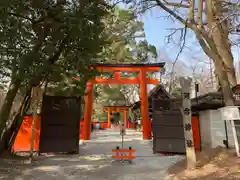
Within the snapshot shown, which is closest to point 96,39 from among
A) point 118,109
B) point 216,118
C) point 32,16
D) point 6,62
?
point 32,16

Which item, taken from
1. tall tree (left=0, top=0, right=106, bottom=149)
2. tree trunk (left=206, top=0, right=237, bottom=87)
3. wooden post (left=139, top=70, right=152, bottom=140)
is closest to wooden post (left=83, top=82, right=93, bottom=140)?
wooden post (left=139, top=70, right=152, bottom=140)

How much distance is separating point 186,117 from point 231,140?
327 cm

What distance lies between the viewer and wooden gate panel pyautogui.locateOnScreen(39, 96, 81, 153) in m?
7.67

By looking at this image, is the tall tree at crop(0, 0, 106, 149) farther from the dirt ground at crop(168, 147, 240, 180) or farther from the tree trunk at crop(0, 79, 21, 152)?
the dirt ground at crop(168, 147, 240, 180)

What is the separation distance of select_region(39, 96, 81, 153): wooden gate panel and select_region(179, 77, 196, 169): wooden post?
404 centimetres

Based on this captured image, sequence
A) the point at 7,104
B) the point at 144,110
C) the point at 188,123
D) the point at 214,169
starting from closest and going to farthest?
the point at 214,169 → the point at 188,123 → the point at 7,104 → the point at 144,110

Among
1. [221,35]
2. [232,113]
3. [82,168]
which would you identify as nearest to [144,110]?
[221,35]

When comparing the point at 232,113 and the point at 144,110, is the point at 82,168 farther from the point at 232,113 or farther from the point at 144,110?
the point at 144,110

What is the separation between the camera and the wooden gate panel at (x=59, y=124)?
767 centimetres

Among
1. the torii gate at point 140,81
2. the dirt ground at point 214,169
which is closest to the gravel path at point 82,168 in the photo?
the dirt ground at point 214,169

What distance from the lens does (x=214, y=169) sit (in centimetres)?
459

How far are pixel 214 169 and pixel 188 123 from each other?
1.20 m

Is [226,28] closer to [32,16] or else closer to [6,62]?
[32,16]

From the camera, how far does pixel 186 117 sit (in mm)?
5438
